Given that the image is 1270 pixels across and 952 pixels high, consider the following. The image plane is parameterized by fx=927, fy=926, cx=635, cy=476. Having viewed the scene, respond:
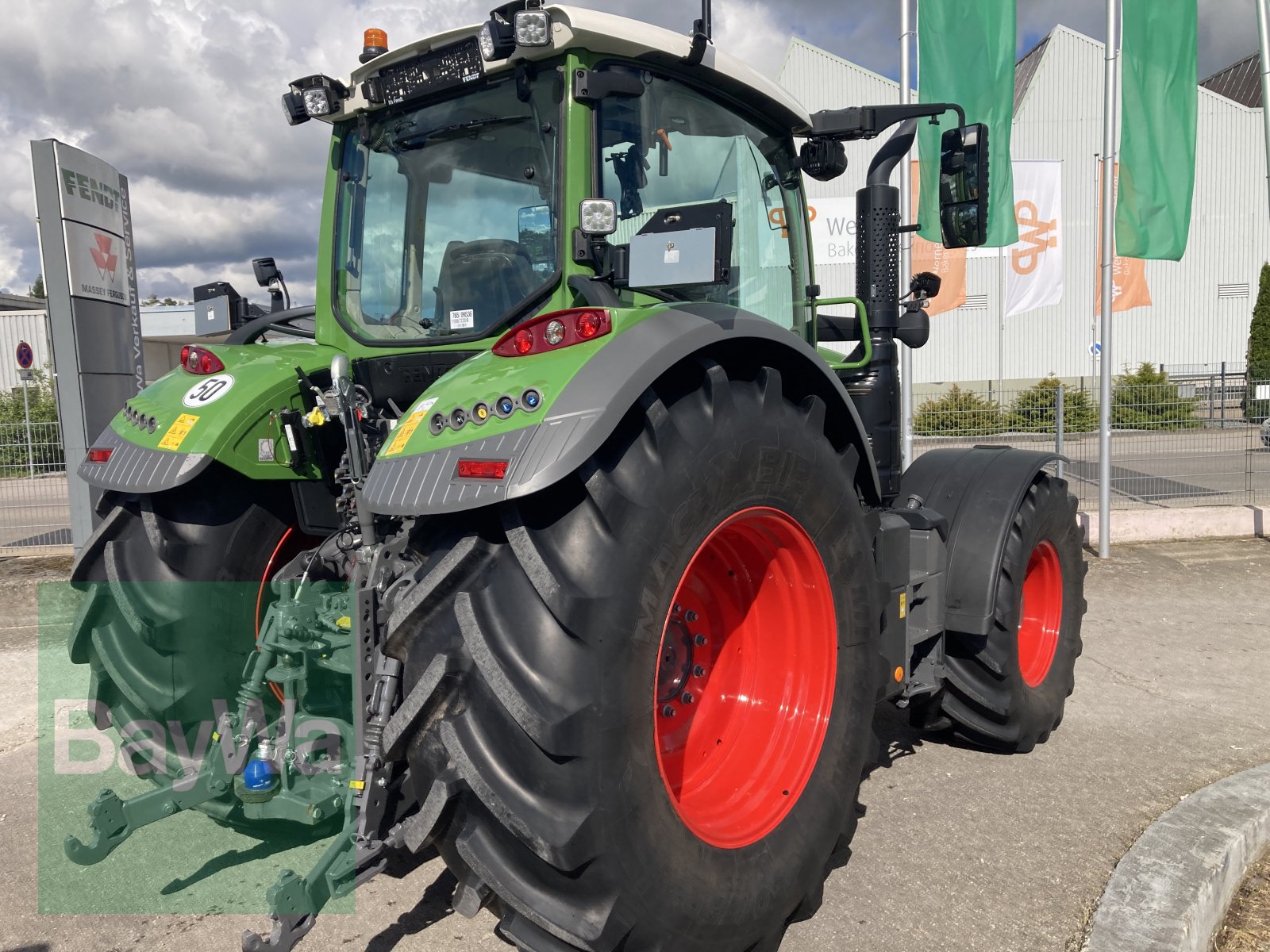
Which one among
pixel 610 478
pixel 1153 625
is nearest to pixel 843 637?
pixel 610 478

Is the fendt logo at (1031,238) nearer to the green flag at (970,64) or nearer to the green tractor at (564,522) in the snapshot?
the green flag at (970,64)

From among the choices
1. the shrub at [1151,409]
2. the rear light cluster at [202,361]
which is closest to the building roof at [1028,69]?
the shrub at [1151,409]

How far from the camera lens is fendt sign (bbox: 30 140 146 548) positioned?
6438mm

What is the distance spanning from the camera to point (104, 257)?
271 inches

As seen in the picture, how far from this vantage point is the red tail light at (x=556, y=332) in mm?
2135

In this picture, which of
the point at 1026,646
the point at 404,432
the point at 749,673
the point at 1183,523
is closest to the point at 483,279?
the point at 404,432

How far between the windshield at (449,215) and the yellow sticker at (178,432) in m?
0.62

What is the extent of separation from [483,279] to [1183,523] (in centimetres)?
823

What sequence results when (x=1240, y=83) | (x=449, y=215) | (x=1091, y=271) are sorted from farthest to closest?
1. (x=1240, y=83)
2. (x=1091, y=271)
3. (x=449, y=215)

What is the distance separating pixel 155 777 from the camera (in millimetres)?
2768

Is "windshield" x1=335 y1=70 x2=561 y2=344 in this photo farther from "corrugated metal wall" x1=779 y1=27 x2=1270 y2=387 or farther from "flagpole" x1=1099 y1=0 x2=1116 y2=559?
"corrugated metal wall" x1=779 y1=27 x2=1270 y2=387

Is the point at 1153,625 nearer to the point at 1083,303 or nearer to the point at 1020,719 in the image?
the point at 1020,719

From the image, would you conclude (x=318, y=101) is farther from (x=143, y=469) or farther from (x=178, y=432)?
(x=143, y=469)

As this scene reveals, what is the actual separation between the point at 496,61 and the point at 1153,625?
550 cm
